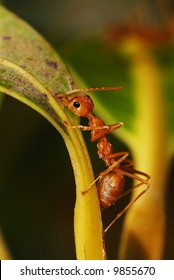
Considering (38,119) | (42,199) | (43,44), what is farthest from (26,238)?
(43,44)

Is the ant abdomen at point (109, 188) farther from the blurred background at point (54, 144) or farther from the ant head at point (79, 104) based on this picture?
the blurred background at point (54, 144)

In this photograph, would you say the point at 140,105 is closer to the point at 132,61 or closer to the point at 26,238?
the point at 132,61

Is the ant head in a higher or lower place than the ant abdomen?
higher

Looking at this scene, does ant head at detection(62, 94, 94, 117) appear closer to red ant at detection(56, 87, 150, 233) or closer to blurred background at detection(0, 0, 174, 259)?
red ant at detection(56, 87, 150, 233)

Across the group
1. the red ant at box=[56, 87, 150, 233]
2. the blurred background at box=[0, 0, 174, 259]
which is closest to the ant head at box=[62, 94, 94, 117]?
the red ant at box=[56, 87, 150, 233]

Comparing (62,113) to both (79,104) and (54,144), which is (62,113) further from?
(54,144)

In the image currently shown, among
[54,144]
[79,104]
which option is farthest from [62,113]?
[54,144]

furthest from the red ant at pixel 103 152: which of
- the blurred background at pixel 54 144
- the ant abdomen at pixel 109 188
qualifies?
the blurred background at pixel 54 144
